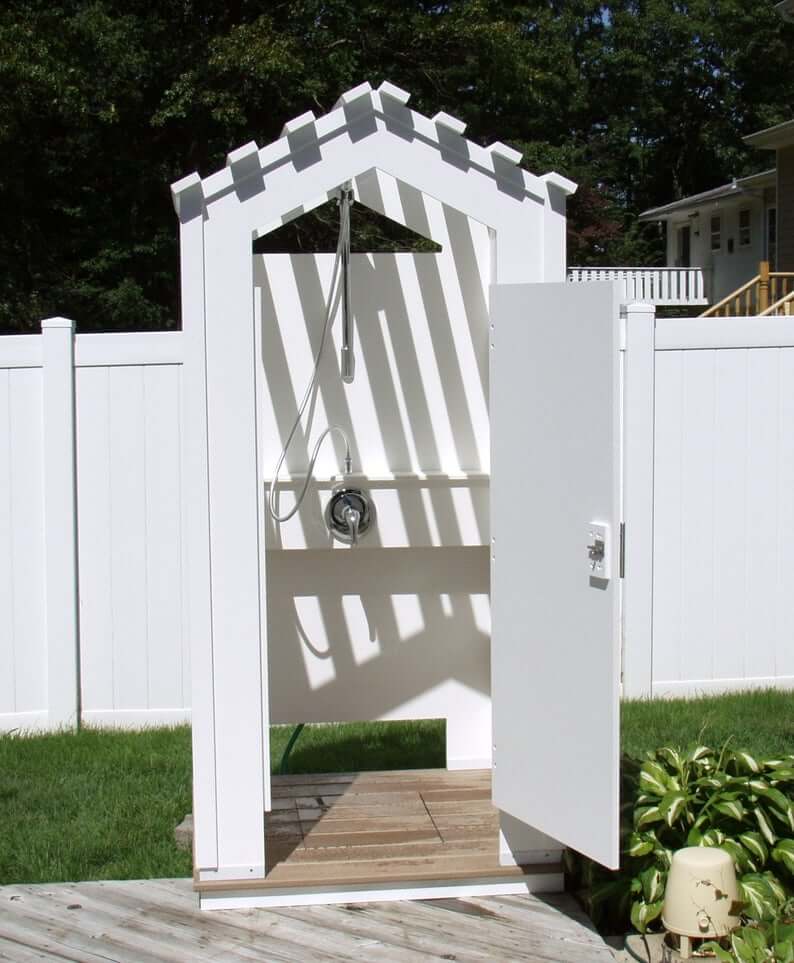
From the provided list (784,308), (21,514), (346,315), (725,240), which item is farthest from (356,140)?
(725,240)

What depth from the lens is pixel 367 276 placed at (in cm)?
451

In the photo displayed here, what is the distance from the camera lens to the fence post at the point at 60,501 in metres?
5.47

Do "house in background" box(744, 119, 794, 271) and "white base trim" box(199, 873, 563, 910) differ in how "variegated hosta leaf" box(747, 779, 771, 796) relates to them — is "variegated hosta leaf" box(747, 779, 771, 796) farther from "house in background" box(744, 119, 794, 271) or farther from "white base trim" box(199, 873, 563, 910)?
"house in background" box(744, 119, 794, 271)

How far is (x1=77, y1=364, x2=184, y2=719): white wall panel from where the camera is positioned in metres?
5.54

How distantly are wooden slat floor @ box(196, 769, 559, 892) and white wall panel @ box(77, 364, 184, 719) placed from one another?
1338 millimetres

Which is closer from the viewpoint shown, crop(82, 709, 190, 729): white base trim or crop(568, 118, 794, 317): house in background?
crop(82, 709, 190, 729): white base trim

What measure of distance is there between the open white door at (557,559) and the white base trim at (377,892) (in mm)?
276

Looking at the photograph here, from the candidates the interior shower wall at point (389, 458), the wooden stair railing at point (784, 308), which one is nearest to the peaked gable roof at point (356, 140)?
the interior shower wall at point (389, 458)

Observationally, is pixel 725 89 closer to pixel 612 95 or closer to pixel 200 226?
pixel 612 95

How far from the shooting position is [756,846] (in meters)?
3.33

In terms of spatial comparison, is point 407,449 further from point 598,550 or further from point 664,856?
point 664,856

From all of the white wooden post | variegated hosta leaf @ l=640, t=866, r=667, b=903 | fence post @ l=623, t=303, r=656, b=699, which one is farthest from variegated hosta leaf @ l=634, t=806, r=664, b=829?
fence post @ l=623, t=303, r=656, b=699

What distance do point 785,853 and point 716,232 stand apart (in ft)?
93.9

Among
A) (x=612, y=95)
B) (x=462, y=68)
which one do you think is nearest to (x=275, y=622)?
(x=462, y=68)
